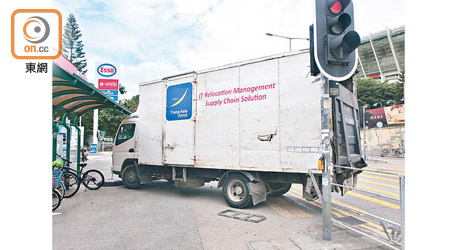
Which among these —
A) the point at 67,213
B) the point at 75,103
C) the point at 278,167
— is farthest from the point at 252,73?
the point at 75,103

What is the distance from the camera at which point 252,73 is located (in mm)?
6605

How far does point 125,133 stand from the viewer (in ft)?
32.2

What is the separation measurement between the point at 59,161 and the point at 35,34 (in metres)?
4.73

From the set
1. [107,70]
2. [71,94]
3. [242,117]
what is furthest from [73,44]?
[242,117]

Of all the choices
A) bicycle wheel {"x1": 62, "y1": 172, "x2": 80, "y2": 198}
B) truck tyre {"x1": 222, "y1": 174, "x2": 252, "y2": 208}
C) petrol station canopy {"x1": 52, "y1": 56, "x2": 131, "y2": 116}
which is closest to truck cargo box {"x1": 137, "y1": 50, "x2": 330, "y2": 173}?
truck tyre {"x1": 222, "y1": 174, "x2": 252, "y2": 208}

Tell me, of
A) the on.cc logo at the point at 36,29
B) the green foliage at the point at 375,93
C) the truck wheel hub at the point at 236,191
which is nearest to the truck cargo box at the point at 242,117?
the truck wheel hub at the point at 236,191

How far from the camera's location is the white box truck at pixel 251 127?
5715 millimetres

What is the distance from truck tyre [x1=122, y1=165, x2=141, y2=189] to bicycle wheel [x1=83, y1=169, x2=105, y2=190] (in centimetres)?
79

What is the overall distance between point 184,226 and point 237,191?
5.94ft

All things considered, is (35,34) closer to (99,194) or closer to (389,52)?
(99,194)

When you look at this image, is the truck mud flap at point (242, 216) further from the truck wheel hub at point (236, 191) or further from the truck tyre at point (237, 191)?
the truck wheel hub at point (236, 191)

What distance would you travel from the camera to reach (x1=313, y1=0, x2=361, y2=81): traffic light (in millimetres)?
4398

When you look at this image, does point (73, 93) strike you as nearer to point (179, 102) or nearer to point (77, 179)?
point (77, 179)

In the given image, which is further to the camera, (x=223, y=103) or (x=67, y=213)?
(x=223, y=103)
